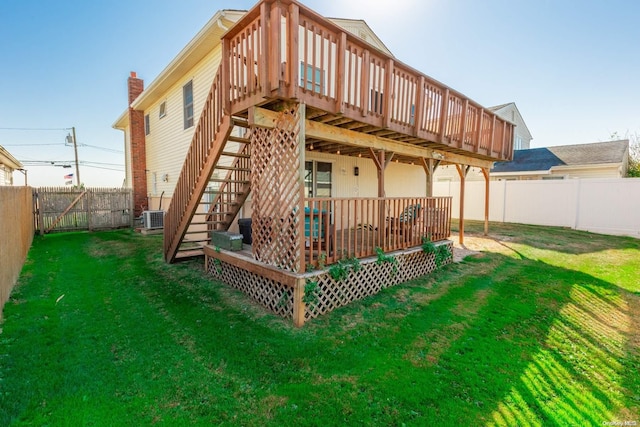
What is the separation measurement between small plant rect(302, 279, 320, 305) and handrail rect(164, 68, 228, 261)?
9.81ft

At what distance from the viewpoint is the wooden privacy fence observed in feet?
37.7

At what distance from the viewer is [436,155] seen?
7.92 m

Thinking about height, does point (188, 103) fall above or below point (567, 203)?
above

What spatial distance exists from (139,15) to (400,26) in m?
9.59

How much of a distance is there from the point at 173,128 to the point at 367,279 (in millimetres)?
9890

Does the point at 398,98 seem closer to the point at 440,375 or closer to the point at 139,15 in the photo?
the point at 440,375

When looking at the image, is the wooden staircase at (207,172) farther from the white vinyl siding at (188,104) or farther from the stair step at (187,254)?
the white vinyl siding at (188,104)

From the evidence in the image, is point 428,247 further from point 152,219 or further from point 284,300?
point 152,219

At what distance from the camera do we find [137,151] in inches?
543

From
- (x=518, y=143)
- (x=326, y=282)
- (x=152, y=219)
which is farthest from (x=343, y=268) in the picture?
(x=518, y=143)

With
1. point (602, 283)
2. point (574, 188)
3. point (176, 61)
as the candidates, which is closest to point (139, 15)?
point (176, 61)

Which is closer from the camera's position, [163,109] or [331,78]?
[331,78]

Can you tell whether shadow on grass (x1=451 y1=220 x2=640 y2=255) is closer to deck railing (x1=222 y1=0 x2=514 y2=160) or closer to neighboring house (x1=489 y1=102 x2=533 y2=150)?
deck railing (x1=222 y1=0 x2=514 y2=160)

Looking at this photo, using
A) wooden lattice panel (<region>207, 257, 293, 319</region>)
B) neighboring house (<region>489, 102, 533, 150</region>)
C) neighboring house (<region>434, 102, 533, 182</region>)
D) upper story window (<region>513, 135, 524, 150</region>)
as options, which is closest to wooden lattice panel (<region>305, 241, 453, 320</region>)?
wooden lattice panel (<region>207, 257, 293, 319</region>)
